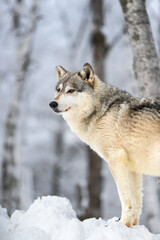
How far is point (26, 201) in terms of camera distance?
1173cm

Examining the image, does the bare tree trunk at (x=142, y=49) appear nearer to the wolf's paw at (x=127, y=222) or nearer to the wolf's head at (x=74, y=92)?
the wolf's head at (x=74, y=92)

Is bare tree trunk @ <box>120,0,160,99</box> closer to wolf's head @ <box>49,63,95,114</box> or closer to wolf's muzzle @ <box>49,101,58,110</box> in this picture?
wolf's head @ <box>49,63,95,114</box>

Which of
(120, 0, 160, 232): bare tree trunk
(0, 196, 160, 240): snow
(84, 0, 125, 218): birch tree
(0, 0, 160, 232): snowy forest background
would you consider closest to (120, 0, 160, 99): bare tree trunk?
(120, 0, 160, 232): bare tree trunk

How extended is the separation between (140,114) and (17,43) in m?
7.79

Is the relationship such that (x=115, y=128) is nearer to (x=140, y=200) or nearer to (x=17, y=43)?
(x=140, y=200)

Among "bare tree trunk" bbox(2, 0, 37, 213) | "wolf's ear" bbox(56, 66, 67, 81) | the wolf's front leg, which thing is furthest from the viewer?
"bare tree trunk" bbox(2, 0, 37, 213)

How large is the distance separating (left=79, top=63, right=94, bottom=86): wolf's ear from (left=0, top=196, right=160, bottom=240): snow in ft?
5.95

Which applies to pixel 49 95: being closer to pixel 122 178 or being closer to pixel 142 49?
pixel 142 49

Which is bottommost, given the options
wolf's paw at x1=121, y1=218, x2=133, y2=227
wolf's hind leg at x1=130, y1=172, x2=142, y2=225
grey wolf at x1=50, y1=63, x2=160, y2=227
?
wolf's paw at x1=121, y1=218, x2=133, y2=227

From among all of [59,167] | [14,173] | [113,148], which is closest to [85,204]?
[14,173]

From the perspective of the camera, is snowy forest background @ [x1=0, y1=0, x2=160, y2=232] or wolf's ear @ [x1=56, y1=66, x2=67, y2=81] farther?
snowy forest background @ [x1=0, y1=0, x2=160, y2=232]

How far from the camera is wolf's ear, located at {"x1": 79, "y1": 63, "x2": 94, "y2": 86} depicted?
5.14 meters

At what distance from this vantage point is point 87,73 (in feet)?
17.0

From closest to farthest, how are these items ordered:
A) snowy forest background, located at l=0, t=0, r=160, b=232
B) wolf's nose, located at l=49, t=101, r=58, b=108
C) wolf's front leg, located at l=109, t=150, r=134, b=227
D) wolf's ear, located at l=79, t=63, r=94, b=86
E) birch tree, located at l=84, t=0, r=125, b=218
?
wolf's front leg, located at l=109, t=150, r=134, b=227 < wolf's nose, located at l=49, t=101, r=58, b=108 < wolf's ear, located at l=79, t=63, r=94, b=86 < birch tree, located at l=84, t=0, r=125, b=218 < snowy forest background, located at l=0, t=0, r=160, b=232
